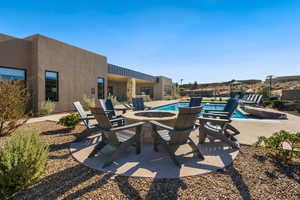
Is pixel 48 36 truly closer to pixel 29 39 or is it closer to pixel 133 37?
pixel 29 39

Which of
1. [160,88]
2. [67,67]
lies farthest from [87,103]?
[160,88]

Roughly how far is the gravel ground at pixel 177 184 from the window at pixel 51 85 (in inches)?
286

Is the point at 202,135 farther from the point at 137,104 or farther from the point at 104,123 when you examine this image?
the point at 137,104

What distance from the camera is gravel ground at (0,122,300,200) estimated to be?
1757mm

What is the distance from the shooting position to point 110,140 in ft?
8.95

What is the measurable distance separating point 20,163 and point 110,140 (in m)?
1.32

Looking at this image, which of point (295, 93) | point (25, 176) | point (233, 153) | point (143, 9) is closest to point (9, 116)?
point (25, 176)

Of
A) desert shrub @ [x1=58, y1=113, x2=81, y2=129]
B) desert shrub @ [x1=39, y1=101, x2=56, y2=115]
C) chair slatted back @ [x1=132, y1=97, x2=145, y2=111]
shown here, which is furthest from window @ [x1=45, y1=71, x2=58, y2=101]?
chair slatted back @ [x1=132, y1=97, x2=145, y2=111]

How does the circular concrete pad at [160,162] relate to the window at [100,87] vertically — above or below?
below

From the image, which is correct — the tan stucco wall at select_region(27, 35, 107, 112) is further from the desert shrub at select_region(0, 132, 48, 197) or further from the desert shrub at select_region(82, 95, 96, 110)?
the desert shrub at select_region(0, 132, 48, 197)

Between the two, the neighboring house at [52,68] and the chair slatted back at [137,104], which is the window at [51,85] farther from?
the chair slatted back at [137,104]

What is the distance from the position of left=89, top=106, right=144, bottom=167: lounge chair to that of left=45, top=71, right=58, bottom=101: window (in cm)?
745

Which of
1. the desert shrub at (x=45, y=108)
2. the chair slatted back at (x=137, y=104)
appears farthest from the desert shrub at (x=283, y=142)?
the desert shrub at (x=45, y=108)

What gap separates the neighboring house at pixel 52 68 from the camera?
23.4ft
